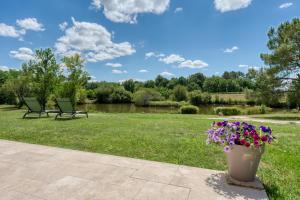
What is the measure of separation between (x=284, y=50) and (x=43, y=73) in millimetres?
18082

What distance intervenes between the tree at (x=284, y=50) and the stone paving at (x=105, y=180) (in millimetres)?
14690

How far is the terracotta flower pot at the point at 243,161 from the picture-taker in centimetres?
207

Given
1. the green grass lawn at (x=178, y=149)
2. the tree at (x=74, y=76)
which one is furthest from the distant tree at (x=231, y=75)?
the green grass lawn at (x=178, y=149)

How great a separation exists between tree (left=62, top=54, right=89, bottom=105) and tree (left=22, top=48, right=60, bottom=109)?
0.83 meters

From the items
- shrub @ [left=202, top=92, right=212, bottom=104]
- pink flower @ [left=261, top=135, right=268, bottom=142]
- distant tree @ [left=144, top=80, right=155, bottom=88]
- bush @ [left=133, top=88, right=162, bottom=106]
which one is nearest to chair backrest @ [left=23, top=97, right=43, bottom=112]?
pink flower @ [left=261, top=135, right=268, bottom=142]

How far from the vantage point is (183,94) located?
4038 cm

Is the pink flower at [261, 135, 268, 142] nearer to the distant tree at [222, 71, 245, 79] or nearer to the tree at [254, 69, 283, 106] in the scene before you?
the tree at [254, 69, 283, 106]

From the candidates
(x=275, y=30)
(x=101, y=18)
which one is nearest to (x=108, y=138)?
(x=101, y=18)

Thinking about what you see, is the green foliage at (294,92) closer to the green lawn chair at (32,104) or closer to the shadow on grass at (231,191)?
the shadow on grass at (231,191)

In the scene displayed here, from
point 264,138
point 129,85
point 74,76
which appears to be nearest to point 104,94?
point 129,85

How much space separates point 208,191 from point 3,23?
14.7 metres

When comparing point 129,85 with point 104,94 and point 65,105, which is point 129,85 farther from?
point 65,105

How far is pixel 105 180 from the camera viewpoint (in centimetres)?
224

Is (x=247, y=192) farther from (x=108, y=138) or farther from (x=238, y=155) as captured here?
(x=108, y=138)
